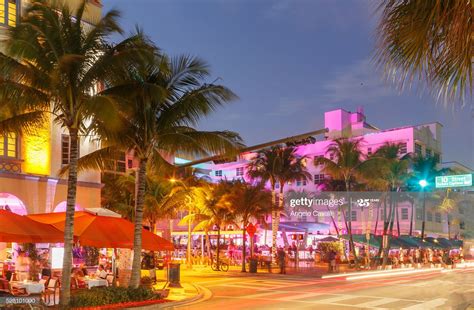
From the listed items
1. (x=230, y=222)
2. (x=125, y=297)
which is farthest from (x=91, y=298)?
(x=230, y=222)

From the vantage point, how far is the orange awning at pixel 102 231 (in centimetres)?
1752

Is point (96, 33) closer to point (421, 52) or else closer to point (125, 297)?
point (125, 297)

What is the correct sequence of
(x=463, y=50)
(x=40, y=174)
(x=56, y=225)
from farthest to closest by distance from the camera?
(x=40, y=174)
(x=56, y=225)
(x=463, y=50)

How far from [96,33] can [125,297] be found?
8030 millimetres

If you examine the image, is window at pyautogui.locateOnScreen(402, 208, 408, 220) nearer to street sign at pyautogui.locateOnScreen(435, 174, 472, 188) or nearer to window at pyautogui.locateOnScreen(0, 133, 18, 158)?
street sign at pyautogui.locateOnScreen(435, 174, 472, 188)

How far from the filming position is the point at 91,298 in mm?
15781

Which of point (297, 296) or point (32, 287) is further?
point (297, 296)

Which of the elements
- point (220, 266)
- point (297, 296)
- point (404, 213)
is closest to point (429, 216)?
point (404, 213)

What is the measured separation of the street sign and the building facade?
19403 millimetres

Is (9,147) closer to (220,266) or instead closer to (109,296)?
(109,296)

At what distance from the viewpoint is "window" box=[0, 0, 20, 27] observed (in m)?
26.1

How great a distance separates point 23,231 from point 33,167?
11.8 m

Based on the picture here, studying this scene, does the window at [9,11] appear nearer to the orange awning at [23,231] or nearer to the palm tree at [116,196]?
the orange awning at [23,231]

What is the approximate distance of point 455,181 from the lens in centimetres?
3055
